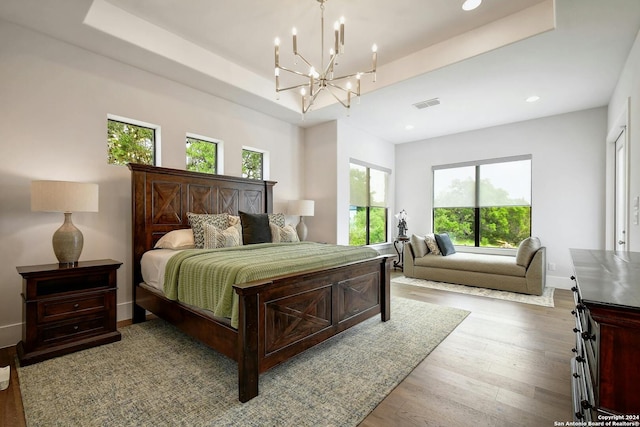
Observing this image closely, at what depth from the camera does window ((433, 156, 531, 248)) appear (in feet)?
17.7

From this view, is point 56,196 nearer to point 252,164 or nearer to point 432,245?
point 252,164

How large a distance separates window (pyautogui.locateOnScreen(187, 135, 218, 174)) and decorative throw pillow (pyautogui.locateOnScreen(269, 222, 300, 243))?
127 centimetres

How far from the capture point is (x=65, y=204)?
2.49m

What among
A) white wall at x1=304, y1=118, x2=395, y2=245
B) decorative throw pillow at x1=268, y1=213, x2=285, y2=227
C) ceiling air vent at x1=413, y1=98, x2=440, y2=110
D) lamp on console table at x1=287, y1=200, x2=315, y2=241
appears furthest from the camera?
white wall at x1=304, y1=118, x2=395, y2=245

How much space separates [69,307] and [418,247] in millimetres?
4975

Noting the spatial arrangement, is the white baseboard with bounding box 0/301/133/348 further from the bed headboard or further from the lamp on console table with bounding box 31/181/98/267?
the bed headboard

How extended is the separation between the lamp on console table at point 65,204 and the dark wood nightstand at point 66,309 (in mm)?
140

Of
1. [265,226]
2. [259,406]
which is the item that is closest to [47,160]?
[265,226]

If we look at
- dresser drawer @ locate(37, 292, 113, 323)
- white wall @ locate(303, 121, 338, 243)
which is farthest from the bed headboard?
white wall @ locate(303, 121, 338, 243)

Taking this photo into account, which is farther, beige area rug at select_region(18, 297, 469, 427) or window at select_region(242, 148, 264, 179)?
window at select_region(242, 148, 264, 179)

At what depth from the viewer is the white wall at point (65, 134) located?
8.75 feet

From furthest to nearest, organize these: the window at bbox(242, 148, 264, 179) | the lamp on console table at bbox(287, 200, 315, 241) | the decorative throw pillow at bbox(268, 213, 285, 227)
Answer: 1. the lamp on console table at bbox(287, 200, 315, 241)
2. the window at bbox(242, 148, 264, 179)
3. the decorative throw pillow at bbox(268, 213, 285, 227)

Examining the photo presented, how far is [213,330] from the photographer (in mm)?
2143

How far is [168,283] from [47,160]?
1.75m
